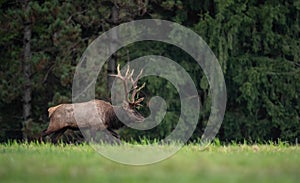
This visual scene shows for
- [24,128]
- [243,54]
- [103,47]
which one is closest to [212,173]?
[24,128]

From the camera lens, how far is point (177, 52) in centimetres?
2870

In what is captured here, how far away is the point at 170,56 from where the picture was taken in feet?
93.1

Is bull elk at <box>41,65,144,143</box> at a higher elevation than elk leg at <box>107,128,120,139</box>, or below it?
higher

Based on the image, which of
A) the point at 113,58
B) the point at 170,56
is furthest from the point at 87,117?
the point at 170,56

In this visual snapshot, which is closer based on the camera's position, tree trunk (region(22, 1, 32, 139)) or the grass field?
the grass field

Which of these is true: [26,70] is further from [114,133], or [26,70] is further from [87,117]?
[114,133]

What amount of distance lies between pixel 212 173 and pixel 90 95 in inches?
692

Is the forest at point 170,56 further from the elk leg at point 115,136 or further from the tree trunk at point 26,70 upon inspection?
the elk leg at point 115,136

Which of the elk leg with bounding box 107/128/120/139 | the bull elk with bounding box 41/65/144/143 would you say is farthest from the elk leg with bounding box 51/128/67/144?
the elk leg with bounding box 107/128/120/139

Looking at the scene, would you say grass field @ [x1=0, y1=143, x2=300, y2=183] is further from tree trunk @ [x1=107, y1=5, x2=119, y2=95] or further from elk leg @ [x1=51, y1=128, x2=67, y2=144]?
tree trunk @ [x1=107, y1=5, x2=119, y2=95]

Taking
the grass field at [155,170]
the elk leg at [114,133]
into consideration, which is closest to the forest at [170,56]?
the elk leg at [114,133]

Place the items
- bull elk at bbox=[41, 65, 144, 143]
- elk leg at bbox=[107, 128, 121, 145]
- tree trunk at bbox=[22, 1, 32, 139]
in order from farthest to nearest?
1. tree trunk at bbox=[22, 1, 32, 139]
2. bull elk at bbox=[41, 65, 144, 143]
3. elk leg at bbox=[107, 128, 121, 145]

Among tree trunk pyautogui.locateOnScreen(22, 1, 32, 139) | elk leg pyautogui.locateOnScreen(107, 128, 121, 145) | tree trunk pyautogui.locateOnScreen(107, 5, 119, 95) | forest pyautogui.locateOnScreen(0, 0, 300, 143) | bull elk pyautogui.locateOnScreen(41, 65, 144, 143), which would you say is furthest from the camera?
tree trunk pyautogui.locateOnScreen(107, 5, 119, 95)

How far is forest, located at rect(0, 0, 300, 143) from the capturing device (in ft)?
81.0
